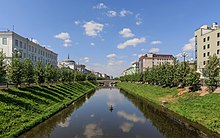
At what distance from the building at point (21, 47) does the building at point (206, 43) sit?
62.7 metres

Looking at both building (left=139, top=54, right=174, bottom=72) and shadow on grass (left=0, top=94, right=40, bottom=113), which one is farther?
building (left=139, top=54, right=174, bottom=72)

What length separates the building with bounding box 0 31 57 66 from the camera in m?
69.9

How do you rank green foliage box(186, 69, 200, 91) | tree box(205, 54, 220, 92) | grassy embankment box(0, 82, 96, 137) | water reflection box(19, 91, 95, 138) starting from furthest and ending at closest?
green foliage box(186, 69, 200, 91), tree box(205, 54, 220, 92), water reflection box(19, 91, 95, 138), grassy embankment box(0, 82, 96, 137)

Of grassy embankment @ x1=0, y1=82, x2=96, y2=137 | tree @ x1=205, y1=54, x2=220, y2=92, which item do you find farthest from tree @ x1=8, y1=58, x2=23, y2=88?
tree @ x1=205, y1=54, x2=220, y2=92

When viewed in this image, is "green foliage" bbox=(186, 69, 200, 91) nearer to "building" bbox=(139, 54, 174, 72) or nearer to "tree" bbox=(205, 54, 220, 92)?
"tree" bbox=(205, 54, 220, 92)

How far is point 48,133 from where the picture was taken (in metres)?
25.2

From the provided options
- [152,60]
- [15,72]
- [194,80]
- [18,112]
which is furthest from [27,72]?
[152,60]

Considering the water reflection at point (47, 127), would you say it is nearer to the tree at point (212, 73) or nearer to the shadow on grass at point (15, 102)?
the shadow on grass at point (15, 102)

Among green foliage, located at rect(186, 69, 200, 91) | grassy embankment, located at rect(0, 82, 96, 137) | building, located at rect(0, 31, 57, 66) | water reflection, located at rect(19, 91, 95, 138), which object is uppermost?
building, located at rect(0, 31, 57, 66)

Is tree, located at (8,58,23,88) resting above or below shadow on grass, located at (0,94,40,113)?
above

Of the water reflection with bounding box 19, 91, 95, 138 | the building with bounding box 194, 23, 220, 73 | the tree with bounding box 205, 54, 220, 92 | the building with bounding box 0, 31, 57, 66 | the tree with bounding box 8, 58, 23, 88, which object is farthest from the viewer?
the building with bounding box 0, 31, 57, 66

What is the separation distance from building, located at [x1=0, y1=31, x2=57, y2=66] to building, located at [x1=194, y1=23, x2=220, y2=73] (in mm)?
62694

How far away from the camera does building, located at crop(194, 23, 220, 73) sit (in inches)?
2616

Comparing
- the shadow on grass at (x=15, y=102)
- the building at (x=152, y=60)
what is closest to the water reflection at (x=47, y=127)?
the shadow on grass at (x=15, y=102)
